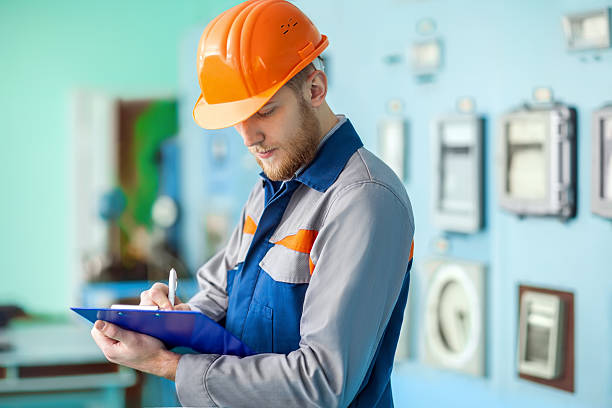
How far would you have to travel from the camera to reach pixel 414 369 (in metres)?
3.07

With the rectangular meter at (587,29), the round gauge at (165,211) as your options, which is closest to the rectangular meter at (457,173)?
the rectangular meter at (587,29)

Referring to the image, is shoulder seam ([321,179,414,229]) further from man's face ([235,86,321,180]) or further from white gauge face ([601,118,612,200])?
white gauge face ([601,118,612,200])

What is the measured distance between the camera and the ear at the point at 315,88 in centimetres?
129

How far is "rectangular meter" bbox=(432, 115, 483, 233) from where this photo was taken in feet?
8.85

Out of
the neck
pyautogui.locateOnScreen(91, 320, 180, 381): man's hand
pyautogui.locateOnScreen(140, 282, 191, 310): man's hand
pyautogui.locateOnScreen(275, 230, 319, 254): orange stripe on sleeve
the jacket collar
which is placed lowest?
pyautogui.locateOnScreen(91, 320, 180, 381): man's hand

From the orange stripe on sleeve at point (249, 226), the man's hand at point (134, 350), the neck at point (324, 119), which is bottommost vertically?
the man's hand at point (134, 350)

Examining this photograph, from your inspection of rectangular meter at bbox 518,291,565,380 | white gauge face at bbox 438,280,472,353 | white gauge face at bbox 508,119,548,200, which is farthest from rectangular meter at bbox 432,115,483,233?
rectangular meter at bbox 518,291,565,380

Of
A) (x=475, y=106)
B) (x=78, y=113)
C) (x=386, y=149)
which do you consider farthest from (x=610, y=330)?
(x=78, y=113)

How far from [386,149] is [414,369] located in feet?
3.29

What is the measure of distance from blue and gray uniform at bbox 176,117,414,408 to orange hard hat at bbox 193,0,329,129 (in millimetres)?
168

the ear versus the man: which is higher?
the ear

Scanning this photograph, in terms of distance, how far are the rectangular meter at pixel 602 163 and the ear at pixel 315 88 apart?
1289 mm

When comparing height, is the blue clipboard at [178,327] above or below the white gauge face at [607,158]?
below

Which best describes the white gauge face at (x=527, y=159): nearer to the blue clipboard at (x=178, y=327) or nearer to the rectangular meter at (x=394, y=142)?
the rectangular meter at (x=394, y=142)
